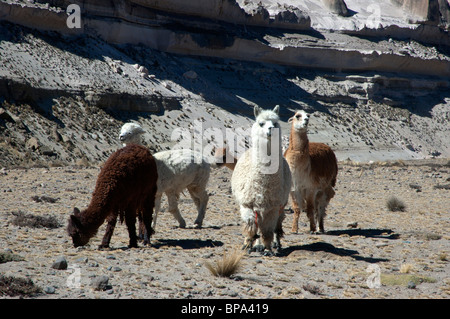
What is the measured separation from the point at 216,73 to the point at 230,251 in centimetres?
4670

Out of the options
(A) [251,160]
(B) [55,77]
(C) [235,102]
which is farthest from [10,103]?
(A) [251,160]

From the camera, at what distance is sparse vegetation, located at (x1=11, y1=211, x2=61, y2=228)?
10.5 meters

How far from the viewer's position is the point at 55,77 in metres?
38.4

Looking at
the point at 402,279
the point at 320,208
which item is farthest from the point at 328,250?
the point at 320,208

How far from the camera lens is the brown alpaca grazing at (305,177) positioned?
12.0 metres

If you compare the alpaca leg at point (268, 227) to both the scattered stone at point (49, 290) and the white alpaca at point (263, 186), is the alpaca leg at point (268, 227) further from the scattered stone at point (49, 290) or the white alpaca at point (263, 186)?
the scattered stone at point (49, 290)

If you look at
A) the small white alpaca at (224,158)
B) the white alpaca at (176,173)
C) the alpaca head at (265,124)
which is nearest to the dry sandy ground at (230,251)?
the white alpaca at (176,173)

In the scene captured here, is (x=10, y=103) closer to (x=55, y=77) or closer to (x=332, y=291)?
(x=55, y=77)

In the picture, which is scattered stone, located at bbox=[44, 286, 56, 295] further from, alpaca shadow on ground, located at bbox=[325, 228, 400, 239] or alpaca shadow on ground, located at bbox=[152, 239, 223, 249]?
alpaca shadow on ground, located at bbox=[325, 228, 400, 239]

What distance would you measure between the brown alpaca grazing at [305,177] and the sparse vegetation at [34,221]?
5051 mm

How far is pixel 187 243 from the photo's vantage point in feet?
33.2

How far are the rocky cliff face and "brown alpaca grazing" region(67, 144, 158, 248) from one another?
19.5 metres

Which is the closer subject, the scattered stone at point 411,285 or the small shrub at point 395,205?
the scattered stone at point 411,285
